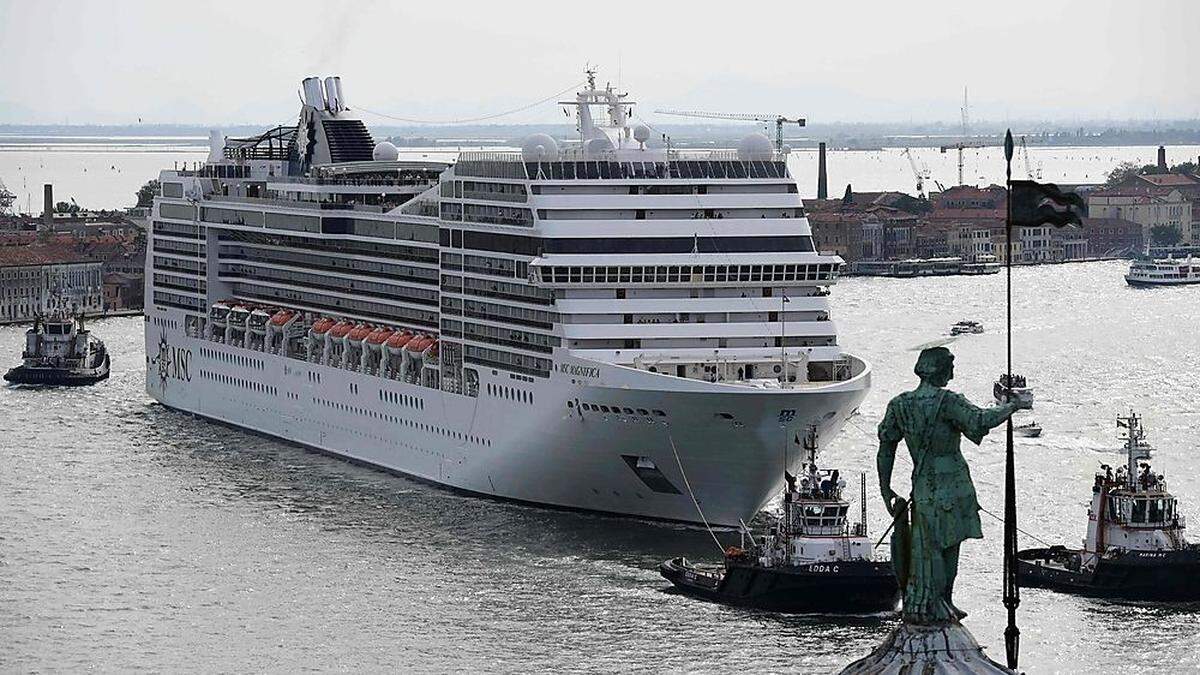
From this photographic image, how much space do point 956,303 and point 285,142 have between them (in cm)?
4006

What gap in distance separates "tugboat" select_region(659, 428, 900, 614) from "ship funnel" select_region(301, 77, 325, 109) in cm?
2566

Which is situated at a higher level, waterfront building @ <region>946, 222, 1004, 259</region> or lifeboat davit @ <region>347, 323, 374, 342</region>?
waterfront building @ <region>946, 222, 1004, 259</region>

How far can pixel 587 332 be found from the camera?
3969 centimetres

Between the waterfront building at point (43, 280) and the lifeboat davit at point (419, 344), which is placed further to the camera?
the waterfront building at point (43, 280)

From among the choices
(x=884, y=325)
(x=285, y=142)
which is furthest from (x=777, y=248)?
(x=884, y=325)

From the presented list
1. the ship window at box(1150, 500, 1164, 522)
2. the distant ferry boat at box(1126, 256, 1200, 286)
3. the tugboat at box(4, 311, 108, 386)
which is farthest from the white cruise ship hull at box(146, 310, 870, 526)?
the distant ferry boat at box(1126, 256, 1200, 286)

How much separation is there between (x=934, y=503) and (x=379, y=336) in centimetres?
3612

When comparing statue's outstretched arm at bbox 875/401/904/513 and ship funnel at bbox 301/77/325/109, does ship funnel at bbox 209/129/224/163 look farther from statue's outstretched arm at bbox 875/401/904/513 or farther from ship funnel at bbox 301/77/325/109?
statue's outstretched arm at bbox 875/401/904/513

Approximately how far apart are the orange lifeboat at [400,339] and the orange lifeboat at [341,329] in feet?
7.29

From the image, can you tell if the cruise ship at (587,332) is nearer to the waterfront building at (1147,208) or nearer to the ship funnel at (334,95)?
the ship funnel at (334,95)

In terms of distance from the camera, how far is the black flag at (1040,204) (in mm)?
12961

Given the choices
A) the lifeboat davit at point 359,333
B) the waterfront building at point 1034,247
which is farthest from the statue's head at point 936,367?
the waterfront building at point 1034,247

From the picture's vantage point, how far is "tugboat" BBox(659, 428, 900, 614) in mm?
33531

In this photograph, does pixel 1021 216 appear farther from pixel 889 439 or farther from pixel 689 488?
pixel 689 488
